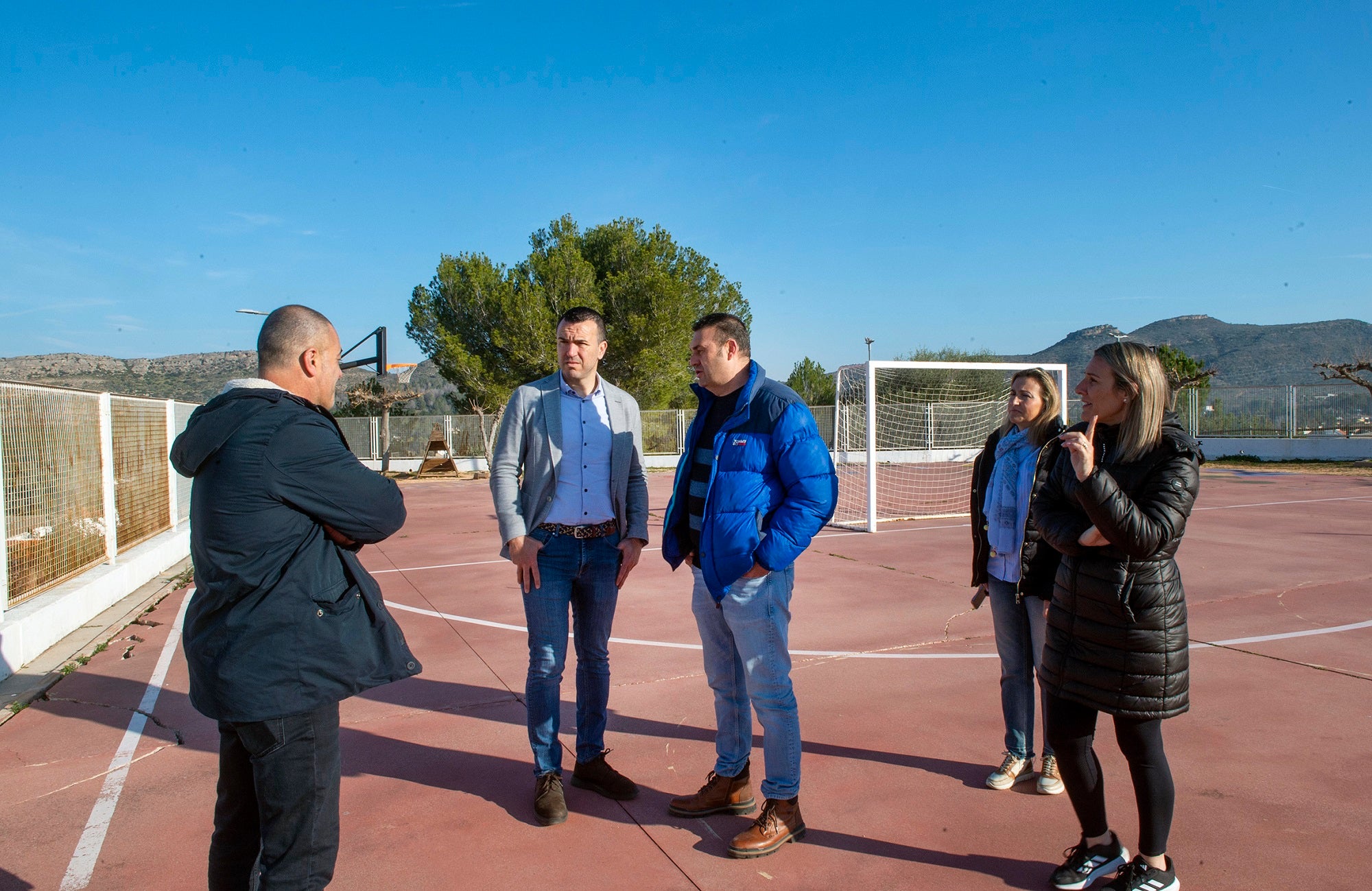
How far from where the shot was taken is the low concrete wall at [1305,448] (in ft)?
90.1

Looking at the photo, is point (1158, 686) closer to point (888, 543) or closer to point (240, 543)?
point (240, 543)

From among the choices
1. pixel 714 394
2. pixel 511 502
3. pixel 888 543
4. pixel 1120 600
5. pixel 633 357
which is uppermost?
pixel 633 357

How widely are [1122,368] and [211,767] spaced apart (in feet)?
13.9

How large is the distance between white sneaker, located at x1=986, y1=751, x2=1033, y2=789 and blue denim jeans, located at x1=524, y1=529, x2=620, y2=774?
5.56ft

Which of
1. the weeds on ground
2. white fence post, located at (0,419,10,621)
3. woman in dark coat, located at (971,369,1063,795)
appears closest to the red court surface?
woman in dark coat, located at (971,369,1063,795)

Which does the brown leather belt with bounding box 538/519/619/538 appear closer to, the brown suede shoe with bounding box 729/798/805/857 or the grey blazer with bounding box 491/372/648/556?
the grey blazer with bounding box 491/372/648/556

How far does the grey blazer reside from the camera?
135 inches

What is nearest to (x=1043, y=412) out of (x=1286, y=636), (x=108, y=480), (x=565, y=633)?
(x=565, y=633)

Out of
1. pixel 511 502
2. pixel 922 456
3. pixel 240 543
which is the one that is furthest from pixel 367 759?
pixel 922 456

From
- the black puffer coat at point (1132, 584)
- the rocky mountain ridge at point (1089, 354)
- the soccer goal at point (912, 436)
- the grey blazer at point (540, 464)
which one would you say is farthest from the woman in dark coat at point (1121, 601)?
the rocky mountain ridge at point (1089, 354)

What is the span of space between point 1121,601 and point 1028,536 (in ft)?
2.52

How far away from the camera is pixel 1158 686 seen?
8.44ft

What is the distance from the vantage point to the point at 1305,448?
28516 millimetres

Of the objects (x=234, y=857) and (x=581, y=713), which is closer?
(x=234, y=857)
